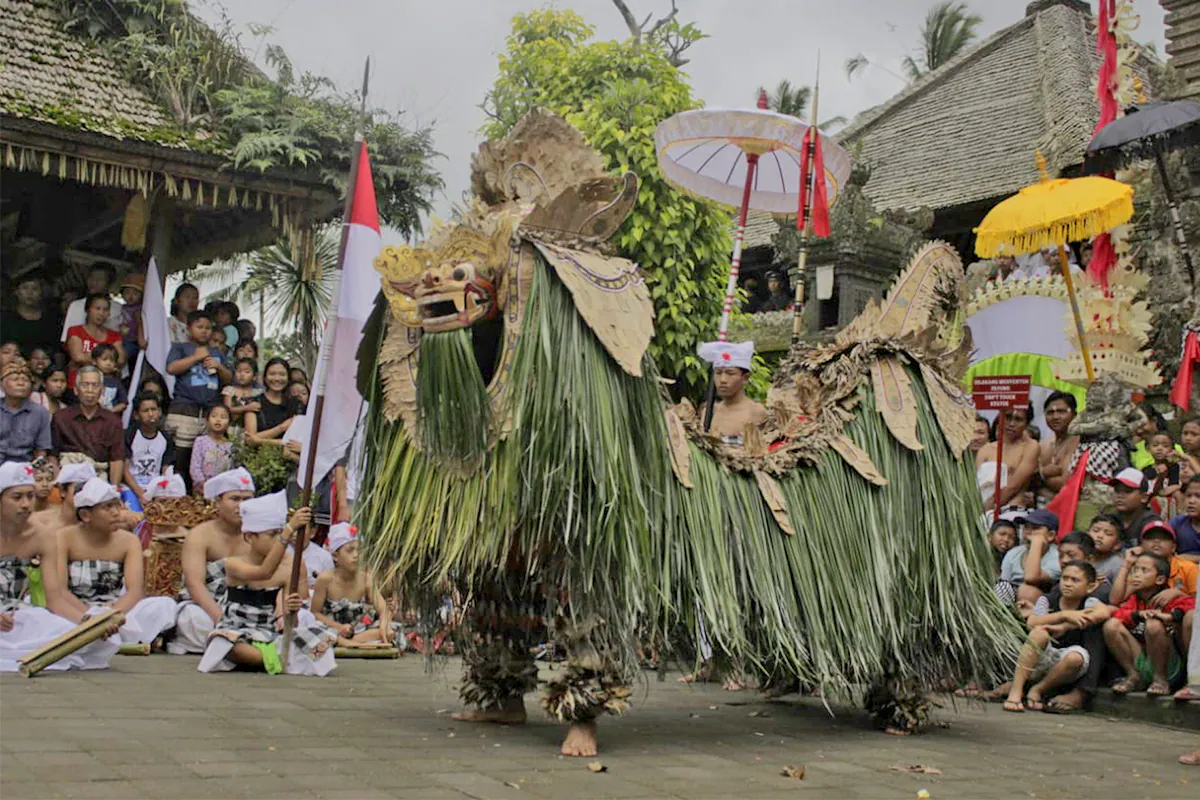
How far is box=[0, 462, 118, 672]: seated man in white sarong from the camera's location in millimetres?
6805

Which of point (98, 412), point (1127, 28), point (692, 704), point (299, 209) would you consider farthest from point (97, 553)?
point (1127, 28)

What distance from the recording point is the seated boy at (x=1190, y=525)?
7.24m

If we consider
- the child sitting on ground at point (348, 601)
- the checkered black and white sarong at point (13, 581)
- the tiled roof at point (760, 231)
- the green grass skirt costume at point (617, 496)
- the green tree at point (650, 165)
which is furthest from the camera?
the tiled roof at point (760, 231)

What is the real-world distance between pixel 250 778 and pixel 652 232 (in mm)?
11103

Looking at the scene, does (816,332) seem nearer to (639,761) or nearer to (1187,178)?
(1187,178)

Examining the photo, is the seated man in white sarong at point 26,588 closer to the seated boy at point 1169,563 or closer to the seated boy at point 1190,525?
the seated boy at point 1169,563

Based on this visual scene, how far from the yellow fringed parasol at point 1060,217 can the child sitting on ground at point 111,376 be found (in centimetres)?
670

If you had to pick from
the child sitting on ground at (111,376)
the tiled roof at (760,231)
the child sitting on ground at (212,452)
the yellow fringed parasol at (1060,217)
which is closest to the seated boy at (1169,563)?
the yellow fringed parasol at (1060,217)

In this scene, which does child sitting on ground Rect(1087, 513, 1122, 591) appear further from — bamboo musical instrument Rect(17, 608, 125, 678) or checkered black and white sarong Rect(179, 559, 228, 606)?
bamboo musical instrument Rect(17, 608, 125, 678)

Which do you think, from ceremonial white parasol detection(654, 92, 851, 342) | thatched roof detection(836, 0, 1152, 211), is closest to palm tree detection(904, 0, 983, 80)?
thatched roof detection(836, 0, 1152, 211)

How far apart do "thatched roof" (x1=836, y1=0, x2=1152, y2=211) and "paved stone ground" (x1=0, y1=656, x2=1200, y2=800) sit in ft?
35.9

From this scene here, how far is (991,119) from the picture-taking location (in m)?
19.5

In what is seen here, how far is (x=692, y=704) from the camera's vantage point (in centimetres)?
685

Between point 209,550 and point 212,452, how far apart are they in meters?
2.11
